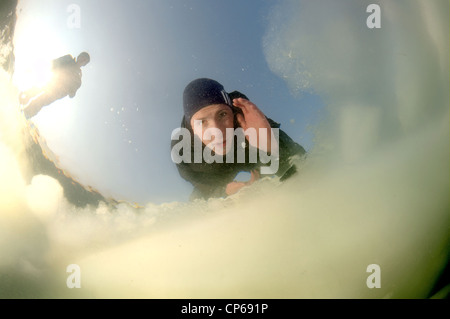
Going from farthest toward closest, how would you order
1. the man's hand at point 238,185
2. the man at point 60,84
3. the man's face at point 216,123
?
1. the man at point 60,84
2. the man's hand at point 238,185
3. the man's face at point 216,123

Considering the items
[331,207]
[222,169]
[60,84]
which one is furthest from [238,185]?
[60,84]

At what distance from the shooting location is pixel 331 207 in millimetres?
1833

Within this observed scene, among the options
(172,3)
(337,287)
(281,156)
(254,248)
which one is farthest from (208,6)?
(337,287)

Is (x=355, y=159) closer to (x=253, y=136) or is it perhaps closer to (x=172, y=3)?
(x=253, y=136)

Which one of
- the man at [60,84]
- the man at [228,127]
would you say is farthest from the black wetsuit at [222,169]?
the man at [60,84]

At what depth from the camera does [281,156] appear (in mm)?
1790

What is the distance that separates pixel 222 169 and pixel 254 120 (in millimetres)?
384

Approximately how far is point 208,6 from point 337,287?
6.81 ft

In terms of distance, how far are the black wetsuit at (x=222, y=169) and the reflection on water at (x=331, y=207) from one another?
0.31ft

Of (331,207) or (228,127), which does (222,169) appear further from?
(331,207)

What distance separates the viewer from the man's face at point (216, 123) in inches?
68.3

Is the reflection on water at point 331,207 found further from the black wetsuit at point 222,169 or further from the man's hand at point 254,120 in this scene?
the man's hand at point 254,120

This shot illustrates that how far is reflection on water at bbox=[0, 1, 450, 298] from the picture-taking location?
5.97 feet

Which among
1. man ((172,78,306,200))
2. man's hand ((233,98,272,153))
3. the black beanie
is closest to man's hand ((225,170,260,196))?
man ((172,78,306,200))
